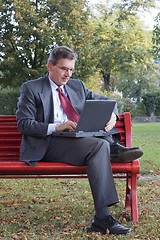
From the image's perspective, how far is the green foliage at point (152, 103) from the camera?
42969mm

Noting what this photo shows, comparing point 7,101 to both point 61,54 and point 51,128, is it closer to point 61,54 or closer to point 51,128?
point 61,54

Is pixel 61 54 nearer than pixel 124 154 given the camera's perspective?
No

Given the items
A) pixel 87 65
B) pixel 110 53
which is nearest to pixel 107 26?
pixel 110 53

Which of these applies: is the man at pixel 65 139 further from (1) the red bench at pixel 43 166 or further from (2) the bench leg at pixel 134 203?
(2) the bench leg at pixel 134 203

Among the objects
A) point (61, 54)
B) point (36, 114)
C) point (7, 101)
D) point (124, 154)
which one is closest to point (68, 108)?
point (36, 114)

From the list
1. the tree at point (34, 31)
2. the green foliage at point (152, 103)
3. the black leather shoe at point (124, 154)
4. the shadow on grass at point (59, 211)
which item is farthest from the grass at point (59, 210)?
the green foliage at point (152, 103)

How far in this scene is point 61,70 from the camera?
→ 398cm

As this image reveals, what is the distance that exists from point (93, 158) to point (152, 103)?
133ft

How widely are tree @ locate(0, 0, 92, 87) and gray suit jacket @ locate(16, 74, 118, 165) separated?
1696cm

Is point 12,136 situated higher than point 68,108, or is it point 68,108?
point 68,108

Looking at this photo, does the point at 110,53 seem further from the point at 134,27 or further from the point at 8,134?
the point at 8,134

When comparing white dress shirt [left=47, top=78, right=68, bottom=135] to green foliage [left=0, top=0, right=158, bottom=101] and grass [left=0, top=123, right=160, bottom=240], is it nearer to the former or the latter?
grass [left=0, top=123, right=160, bottom=240]

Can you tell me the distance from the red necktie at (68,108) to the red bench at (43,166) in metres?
0.56

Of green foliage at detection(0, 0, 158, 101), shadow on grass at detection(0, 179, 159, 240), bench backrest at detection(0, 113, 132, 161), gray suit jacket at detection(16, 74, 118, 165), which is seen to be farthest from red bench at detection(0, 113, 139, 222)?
green foliage at detection(0, 0, 158, 101)
